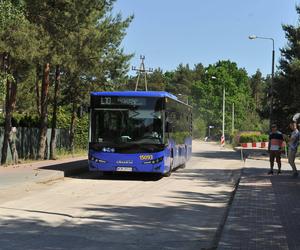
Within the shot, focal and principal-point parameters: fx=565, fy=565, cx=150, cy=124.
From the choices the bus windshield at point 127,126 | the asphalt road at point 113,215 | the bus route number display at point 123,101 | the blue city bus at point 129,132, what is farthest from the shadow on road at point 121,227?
the bus route number display at point 123,101

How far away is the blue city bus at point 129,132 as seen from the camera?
62.4ft

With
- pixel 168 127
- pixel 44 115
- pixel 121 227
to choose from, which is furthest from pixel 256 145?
pixel 121 227

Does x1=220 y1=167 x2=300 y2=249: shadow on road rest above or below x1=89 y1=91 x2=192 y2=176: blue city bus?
below

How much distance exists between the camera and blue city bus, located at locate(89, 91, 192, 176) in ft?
62.4

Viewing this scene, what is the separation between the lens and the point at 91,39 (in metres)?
25.3

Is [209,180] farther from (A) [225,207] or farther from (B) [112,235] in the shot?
(B) [112,235]

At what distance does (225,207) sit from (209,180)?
7.07 meters

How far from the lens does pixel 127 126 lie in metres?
19.2

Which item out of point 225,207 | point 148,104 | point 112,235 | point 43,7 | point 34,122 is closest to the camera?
point 112,235

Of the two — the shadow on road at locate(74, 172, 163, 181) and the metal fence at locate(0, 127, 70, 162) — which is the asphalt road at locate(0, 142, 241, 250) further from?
the metal fence at locate(0, 127, 70, 162)

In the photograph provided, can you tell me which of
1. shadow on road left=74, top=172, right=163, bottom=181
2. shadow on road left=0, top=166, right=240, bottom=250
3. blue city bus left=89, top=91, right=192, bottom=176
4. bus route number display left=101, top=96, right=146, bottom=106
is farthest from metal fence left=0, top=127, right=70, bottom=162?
shadow on road left=0, top=166, right=240, bottom=250

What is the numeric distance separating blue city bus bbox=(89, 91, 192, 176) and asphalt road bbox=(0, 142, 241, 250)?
79 centimetres

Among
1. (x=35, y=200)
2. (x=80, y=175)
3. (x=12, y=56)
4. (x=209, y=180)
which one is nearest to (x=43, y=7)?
(x=12, y=56)

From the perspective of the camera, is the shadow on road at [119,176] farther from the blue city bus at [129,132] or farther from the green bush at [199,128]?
the green bush at [199,128]
